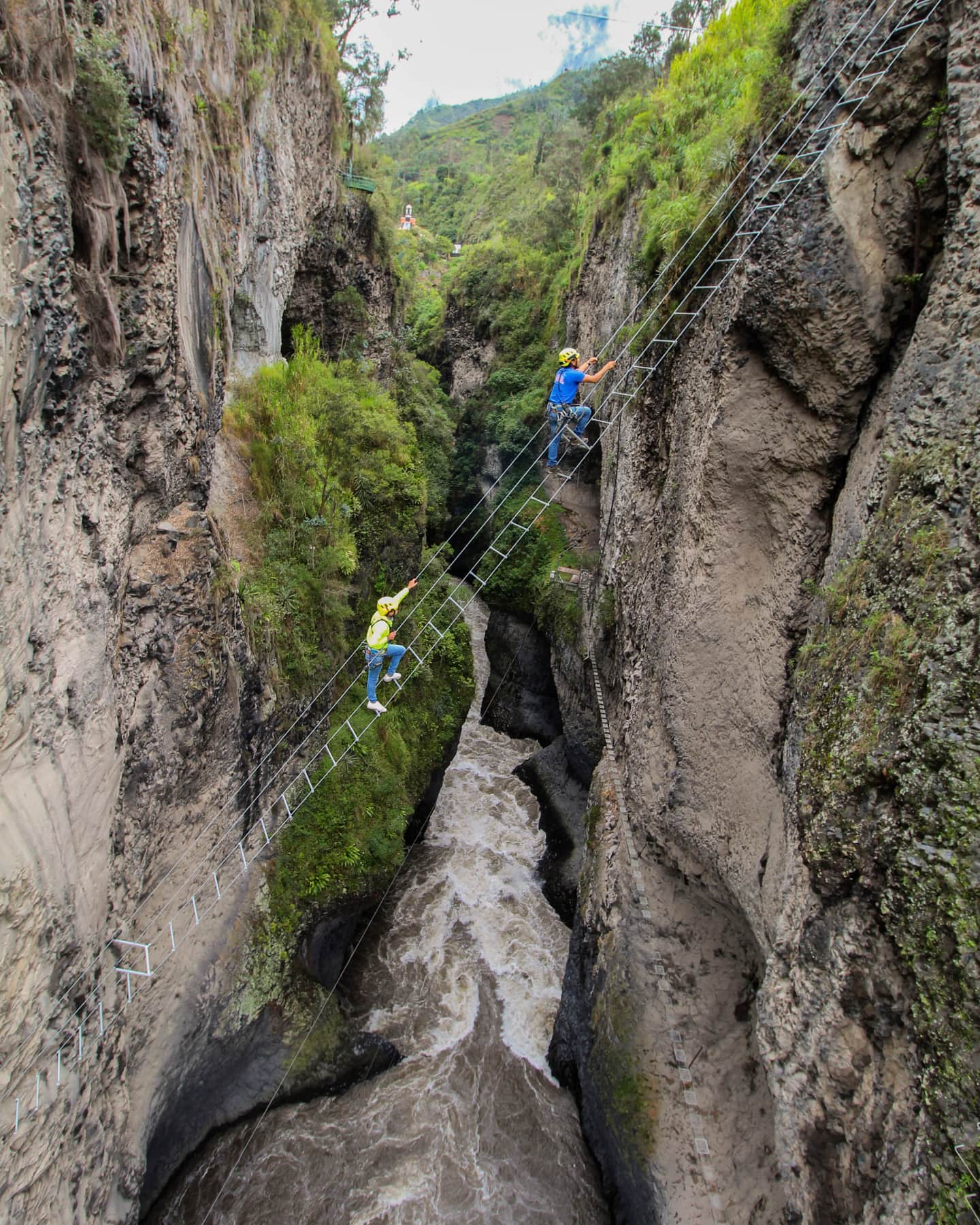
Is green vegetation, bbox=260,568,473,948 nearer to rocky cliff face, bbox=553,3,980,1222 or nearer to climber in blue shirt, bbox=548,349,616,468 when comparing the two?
rocky cliff face, bbox=553,3,980,1222

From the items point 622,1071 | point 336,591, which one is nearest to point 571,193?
point 336,591

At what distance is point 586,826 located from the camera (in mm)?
11219

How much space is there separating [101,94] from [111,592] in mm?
4311

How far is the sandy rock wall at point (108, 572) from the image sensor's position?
544 centimetres

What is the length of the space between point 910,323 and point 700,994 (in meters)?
7.60

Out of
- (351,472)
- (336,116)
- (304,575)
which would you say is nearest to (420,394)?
(336,116)

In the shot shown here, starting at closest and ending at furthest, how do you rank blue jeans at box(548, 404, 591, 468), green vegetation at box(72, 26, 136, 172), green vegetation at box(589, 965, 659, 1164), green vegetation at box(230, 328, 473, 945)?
1. green vegetation at box(72, 26, 136, 172)
2. green vegetation at box(589, 965, 659, 1164)
3. blue jeans at box(548, 404, 591, 468)
4. green vegetation at box(230, 328, 473, 945)

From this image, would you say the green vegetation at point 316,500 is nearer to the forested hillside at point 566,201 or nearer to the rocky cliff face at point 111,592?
the rocky cliff face at point 111,592

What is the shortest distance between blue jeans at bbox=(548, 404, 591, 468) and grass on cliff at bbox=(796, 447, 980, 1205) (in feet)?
15.5

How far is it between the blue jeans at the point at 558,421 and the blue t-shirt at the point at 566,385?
0.10 m

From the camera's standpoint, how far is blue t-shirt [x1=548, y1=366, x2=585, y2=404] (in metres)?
9.45

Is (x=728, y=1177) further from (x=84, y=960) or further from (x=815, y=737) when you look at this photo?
(x=84, y=960)

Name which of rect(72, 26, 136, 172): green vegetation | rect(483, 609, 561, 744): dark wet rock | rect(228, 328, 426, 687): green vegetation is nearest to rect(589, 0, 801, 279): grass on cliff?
rect(228, 328, 426, 687): green vegetation

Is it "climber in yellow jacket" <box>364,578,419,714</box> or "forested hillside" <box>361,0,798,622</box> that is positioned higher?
"forested hillside" <box>361,0,798,622</box>
